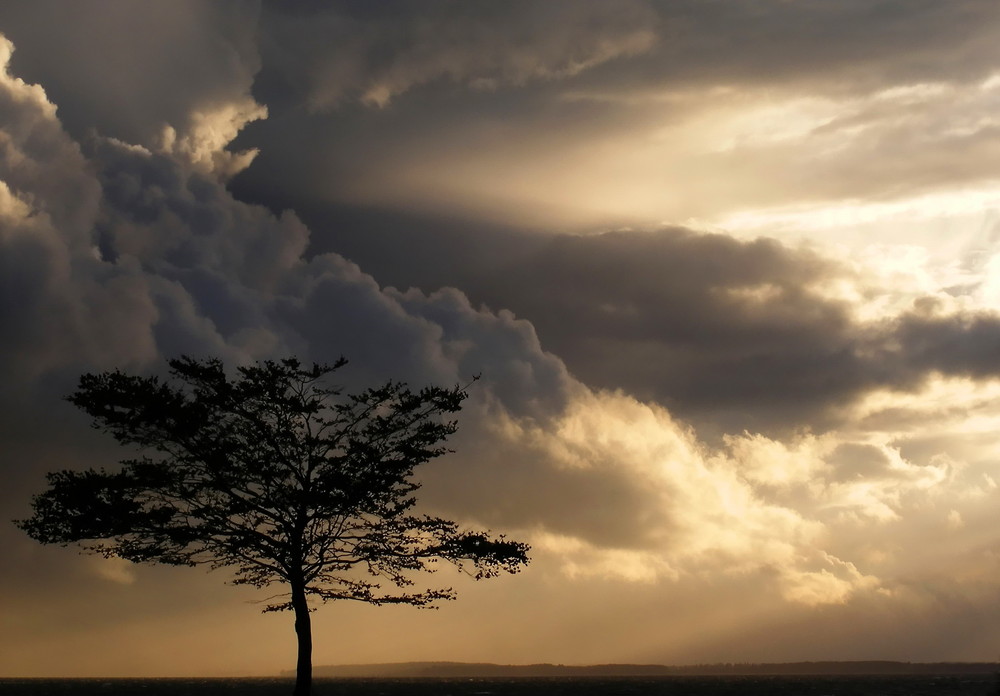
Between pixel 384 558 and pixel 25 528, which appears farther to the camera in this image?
pixel 384 558

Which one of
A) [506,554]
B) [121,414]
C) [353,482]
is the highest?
[121,414]

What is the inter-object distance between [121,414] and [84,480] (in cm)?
296

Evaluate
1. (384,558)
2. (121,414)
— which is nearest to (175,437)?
(121,414)

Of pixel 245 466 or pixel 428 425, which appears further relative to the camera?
pixel 428 425

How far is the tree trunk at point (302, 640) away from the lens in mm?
41562

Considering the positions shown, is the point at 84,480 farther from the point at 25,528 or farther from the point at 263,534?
the point at 263,534

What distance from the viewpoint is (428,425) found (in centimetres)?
4388

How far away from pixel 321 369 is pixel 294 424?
2.57 metres

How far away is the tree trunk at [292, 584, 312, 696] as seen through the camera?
4156 centimetres

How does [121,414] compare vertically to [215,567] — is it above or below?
above

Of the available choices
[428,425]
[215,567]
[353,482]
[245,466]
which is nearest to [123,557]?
[215,567]

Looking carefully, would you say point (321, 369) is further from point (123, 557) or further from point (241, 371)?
point (123, 557)

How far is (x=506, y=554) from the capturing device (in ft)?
145

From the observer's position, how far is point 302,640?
138 ft
